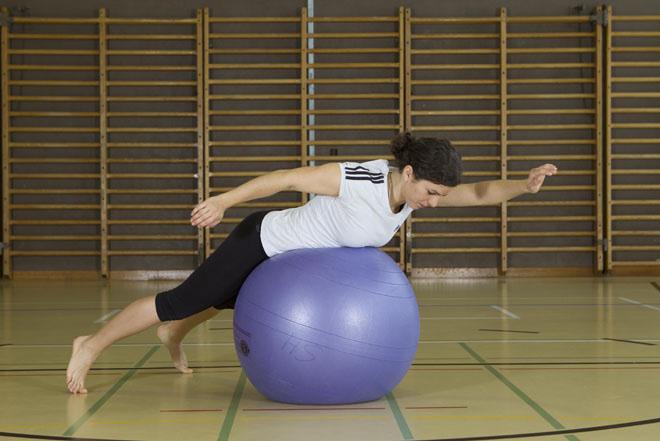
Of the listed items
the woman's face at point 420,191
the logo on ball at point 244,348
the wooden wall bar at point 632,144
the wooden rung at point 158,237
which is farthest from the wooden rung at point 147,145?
the woman's face at point 420,191

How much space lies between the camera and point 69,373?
403 cm

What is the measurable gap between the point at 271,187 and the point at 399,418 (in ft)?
3.06

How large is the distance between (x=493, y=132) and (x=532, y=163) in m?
0.60

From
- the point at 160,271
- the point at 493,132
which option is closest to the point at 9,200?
the point at 160,271

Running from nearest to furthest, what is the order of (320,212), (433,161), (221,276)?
(433,161) < (320,212) < (221,276)

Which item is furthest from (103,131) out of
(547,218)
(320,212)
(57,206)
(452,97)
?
(320,212)

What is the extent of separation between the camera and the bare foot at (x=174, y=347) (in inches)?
174

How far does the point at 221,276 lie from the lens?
3859 millimetres

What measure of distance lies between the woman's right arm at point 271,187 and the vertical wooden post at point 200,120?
8.18 m

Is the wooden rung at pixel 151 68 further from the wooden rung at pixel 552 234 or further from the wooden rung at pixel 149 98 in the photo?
the wooden rung at pixel 552 234

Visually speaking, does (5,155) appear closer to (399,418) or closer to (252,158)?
(252,158)

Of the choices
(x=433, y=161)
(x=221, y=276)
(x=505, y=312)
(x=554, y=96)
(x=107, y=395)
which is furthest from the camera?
(x=554, y=96)

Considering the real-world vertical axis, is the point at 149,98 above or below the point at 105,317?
above

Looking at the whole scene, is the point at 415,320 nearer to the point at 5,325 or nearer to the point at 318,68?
the point at 5,325
